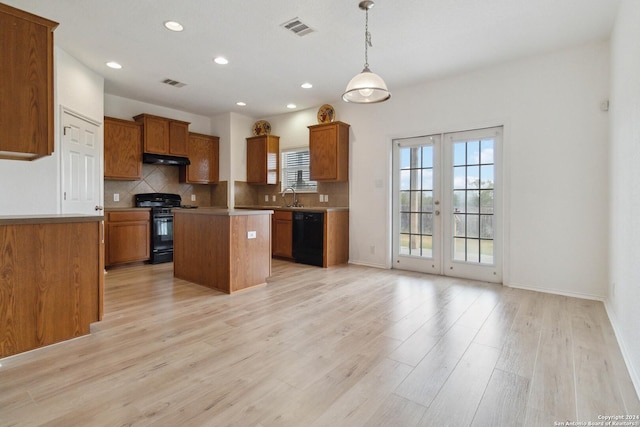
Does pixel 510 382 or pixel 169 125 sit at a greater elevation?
pixel 169 125

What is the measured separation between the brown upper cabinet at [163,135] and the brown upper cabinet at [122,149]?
0.13 metres

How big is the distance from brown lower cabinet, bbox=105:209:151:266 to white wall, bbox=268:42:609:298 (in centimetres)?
460

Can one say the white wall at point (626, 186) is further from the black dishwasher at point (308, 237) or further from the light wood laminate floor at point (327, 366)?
the black dishwasher at point (308, 237)

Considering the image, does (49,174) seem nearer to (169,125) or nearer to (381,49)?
(169,125)

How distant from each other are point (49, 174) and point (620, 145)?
18.4 ft

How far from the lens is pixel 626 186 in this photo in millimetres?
2359

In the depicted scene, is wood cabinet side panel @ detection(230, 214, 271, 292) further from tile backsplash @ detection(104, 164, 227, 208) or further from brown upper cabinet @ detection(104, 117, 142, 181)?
tile backsplash @ detection(104, 164, 227, 208)

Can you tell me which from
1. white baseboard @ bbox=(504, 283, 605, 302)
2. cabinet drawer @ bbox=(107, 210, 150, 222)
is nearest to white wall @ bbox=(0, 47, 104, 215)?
cabinet drawer @ bbox=(107, 210, 150, 222)

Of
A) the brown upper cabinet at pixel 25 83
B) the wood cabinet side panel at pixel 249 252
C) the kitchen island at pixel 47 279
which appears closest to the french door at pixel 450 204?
the wood cabinet side panel at pixel 249 252

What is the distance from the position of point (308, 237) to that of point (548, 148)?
11.5ft

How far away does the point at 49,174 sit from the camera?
358cm

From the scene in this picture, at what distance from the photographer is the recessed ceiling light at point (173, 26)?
3172mm

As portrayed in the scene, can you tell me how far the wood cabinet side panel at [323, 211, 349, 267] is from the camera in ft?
16.9

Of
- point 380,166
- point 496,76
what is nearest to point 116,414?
point 380,166
